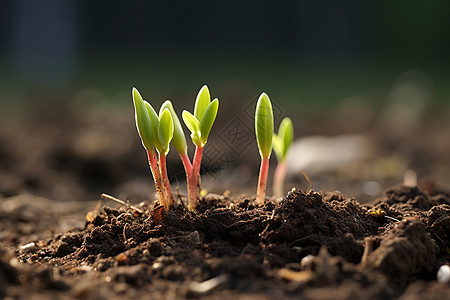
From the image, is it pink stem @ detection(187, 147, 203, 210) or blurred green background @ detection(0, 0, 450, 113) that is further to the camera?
blurred green background @ detection(0, 0, 450, 113)

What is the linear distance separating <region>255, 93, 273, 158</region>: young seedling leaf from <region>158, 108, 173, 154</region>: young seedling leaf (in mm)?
373

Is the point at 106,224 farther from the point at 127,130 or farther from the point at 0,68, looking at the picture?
the point at 0,68

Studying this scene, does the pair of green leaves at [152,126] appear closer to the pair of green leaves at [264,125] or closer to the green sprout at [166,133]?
the green sprout at [166,133]

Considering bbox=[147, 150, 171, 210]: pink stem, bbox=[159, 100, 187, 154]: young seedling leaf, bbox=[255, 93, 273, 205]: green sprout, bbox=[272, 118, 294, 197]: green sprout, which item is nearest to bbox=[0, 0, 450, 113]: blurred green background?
bbox=[272, 118, 294, 197]: green sprout

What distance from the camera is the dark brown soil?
1.45 meters

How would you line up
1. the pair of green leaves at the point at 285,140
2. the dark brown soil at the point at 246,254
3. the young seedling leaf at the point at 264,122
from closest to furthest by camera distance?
the dark brown soil at the point at 246,254 → the young seedling leaf at the point at 264,122 → the pair of green leaves at the point at 285,140

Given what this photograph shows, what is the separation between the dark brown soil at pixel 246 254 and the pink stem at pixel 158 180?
0.22 ft

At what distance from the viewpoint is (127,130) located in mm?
5738

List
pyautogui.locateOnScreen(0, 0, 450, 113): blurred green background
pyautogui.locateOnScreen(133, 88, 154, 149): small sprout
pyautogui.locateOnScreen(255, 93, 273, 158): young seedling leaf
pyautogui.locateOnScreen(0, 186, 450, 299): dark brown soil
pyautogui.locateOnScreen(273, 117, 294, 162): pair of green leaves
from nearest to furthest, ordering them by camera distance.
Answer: pyautogui.locateOnScreen(0, 186, 450, 299): dark brown soil, pyautogui.locateOnScreen(133, 88, 154, 149): small sprout, pyautogui.locateOnScreen(255, 93, 273, 158): young seedling leaf, pyautogui.locateOnScreen(273, 117, 294, 162): pair of green leaves, pyautogui.locateOnScreen(0, 0, 450, 113): blurred green background

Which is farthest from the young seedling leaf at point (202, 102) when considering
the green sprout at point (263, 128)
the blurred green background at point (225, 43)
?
the blurred green background at point (225, 43)

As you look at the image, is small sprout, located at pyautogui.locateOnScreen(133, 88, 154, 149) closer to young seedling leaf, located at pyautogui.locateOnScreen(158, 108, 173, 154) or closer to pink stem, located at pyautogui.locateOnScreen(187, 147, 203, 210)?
young seedling leaf, located at pyautogui.locateOnScreen(158, 108, 173, 154)

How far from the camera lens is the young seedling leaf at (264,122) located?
202 cm

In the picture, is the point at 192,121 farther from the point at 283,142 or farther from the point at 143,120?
the point at 283,142

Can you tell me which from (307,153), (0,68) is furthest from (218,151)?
(0,68)
